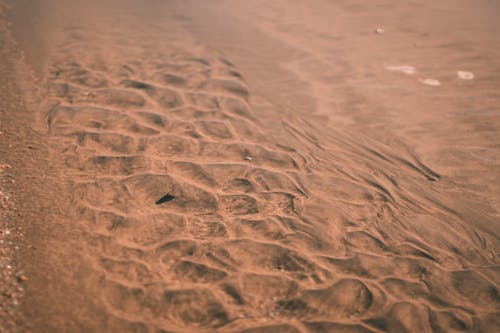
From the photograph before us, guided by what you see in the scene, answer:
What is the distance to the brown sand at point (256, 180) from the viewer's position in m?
1.80

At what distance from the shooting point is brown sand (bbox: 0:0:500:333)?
5.90ft

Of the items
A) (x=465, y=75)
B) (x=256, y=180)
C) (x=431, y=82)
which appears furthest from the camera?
(x=465, y=75)

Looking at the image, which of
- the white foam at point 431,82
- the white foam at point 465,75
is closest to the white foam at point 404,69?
the white foam at point 431,82

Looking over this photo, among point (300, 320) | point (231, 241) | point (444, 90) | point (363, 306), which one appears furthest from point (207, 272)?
point (444, 90)

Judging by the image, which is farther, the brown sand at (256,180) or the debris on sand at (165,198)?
the debris on sand at (165,198)

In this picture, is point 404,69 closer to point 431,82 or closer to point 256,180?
point 431,82

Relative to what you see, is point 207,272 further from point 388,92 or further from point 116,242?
point 388,92

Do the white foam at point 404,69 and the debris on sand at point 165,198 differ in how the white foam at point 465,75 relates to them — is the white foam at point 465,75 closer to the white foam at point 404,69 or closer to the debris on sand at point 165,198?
the white foam at point 404,69

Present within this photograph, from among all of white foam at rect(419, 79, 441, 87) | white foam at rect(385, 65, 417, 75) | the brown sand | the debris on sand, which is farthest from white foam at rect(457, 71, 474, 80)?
the debris on sand

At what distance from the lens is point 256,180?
252cm

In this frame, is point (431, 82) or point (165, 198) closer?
point (165, 198)

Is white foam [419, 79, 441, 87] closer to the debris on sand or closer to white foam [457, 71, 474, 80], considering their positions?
white foam [457, 71, 474, 80]

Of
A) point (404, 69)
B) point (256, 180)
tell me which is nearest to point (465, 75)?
point (404, 69)

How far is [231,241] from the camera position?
2.07 metres
